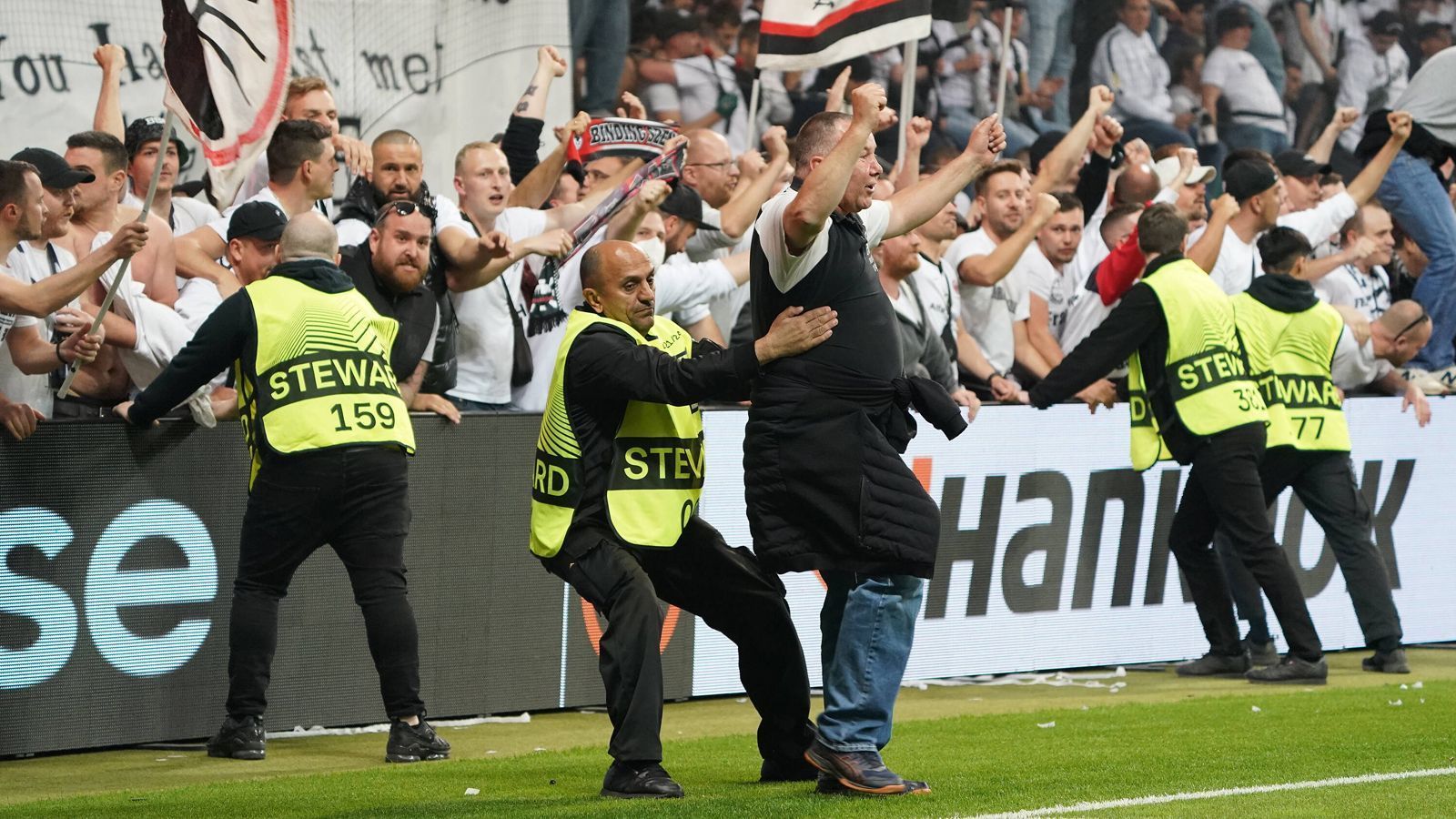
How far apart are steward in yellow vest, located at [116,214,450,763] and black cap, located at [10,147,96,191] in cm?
100

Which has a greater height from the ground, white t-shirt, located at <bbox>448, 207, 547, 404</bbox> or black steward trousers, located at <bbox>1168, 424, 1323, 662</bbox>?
white t-shirt, located at <bbox>448, 207, 547, 404</bbox>

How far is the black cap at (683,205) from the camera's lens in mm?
10234

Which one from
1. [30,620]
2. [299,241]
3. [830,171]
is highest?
[830,171]

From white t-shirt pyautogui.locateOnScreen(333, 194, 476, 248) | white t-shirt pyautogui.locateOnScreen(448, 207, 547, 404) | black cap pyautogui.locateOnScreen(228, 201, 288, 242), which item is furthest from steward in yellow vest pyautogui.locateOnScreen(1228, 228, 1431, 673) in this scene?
black cap pyautogui.locateOnScreen(228, 201, 288, 242)

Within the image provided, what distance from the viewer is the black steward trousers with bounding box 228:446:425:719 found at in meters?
7.64

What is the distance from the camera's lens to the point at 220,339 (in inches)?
297

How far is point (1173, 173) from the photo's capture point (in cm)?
1239

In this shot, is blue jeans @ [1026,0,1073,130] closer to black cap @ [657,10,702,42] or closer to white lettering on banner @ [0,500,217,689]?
black cap @ [657,10,702,42]

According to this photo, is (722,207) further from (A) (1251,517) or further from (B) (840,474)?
(B) (840,474)

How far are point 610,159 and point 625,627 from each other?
446 cm

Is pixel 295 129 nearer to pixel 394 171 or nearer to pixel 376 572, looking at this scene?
pixel 394 171

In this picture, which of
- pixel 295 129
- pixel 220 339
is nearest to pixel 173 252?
pixel 295 129

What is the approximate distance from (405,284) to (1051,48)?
33.3 feet

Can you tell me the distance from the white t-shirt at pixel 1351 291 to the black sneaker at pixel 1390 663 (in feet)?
9.90
